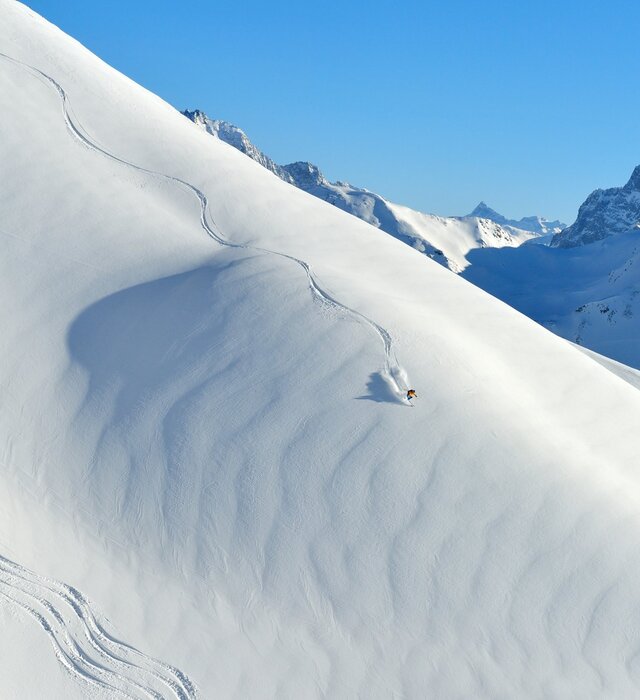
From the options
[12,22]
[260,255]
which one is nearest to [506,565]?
[260,255]

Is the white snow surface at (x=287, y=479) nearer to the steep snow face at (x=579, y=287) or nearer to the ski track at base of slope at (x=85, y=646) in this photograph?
the ski track at base of slope at (x=85, y=646)

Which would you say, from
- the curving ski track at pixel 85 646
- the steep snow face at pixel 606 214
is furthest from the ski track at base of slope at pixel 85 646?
the steep snow face at pixel 606 214

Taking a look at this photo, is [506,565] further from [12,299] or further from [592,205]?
[592,205]

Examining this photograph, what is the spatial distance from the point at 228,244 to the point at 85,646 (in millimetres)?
12372

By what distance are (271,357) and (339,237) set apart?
26.2ft

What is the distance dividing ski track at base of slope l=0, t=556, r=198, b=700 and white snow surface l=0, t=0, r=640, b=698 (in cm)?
5

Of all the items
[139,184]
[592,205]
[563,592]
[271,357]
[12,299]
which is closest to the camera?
[563,592]

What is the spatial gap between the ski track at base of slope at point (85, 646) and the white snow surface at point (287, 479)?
0.05 meters

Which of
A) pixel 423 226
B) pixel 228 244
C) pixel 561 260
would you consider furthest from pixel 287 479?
pixel 423 226

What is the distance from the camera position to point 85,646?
42.2ft

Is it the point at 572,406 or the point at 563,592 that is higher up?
the point at 572,406

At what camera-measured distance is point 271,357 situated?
57.8ft

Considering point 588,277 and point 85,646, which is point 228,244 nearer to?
point 85,646

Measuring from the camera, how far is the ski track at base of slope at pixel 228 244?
675 inches
